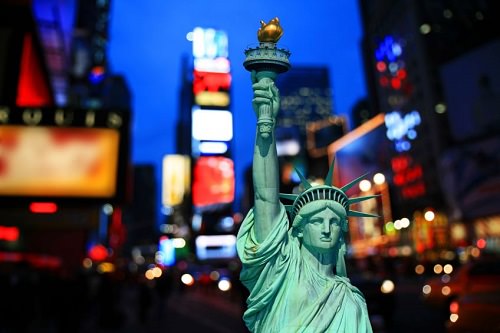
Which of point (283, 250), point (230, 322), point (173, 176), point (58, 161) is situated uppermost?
point (173, 176)

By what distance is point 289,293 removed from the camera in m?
2.98

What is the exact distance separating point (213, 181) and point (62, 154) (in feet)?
144

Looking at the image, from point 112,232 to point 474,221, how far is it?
171ft

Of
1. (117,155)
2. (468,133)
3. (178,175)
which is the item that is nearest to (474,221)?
(468,133)

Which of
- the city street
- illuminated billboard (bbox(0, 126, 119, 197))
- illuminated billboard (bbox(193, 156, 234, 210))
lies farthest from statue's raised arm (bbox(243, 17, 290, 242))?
illuminated billboard (bbox(193, 156, 234, 210))

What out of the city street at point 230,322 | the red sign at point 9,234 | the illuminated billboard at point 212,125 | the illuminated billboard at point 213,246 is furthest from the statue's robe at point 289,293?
the illuminated billboard at point 213,246

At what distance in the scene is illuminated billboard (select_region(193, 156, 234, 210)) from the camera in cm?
5822

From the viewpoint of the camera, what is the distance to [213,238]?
234 feet

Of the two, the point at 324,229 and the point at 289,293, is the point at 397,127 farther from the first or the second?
the point at 289,293

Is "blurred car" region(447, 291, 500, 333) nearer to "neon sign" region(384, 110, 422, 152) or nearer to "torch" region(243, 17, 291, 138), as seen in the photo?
"neon sign" region(384, 110, 422, 152)

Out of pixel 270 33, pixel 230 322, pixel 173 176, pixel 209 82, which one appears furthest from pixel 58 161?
pixel 173 176

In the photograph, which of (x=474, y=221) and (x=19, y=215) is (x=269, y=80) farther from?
(x=474, y=221)

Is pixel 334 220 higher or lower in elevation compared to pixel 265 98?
lower

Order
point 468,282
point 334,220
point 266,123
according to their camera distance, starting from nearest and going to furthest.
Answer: point 266,123, point 334,220, point 468,282
